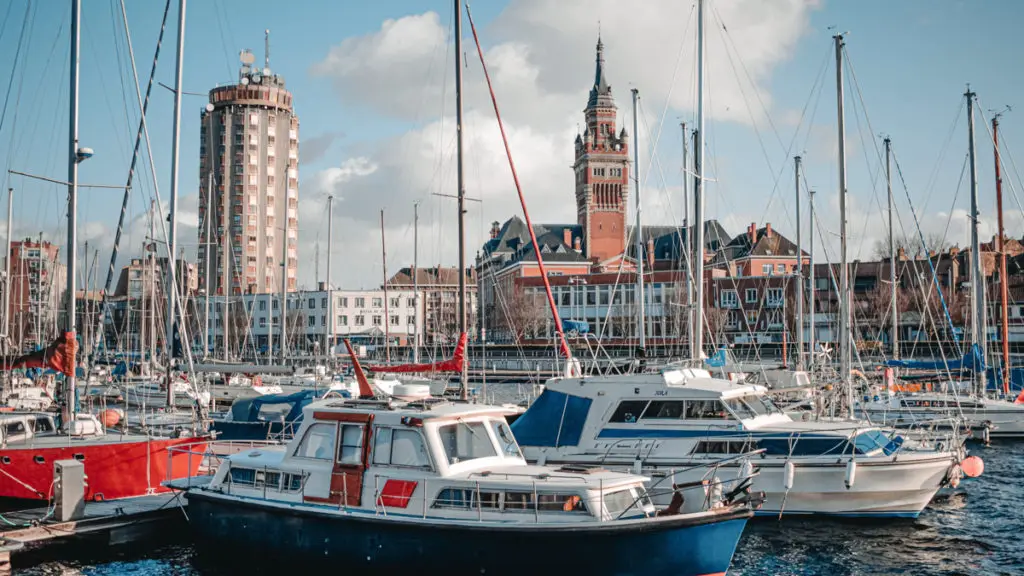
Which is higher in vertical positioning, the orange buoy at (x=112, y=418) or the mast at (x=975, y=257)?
the mast at (x=975, y=257)

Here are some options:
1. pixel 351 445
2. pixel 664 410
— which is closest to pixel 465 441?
pixel 351 445

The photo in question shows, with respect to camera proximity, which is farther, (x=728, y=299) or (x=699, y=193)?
(x=728, y=299)

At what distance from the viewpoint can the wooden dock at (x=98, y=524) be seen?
17250mm

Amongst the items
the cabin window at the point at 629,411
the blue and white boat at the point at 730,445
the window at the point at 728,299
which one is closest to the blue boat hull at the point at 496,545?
the blue and white boat at the point at 730,445

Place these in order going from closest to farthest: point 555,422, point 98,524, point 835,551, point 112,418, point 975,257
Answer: point 98,524, point 835,551, point 555,422, point 112,418, point 975,257

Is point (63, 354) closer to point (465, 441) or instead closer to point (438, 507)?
point (465, 441)

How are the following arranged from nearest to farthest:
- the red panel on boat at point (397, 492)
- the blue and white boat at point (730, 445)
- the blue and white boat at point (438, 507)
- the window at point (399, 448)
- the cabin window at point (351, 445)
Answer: the blue and white boat at point (438, 507) → the red panel on boat at point (397, 492) → the window at point (399, 448) → the cabin window at point (351, 445) → the blue and white boat at point (730, 445)

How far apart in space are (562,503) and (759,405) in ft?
32.0

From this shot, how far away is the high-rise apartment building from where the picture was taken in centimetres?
12150

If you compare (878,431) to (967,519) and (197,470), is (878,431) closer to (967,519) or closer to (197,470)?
(967,519)

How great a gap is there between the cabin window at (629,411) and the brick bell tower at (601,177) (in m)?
108

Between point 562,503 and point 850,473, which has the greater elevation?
point 562,503

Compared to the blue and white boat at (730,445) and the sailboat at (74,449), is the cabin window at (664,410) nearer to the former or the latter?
the blue and white boat at (730,445)

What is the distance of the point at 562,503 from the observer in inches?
565
